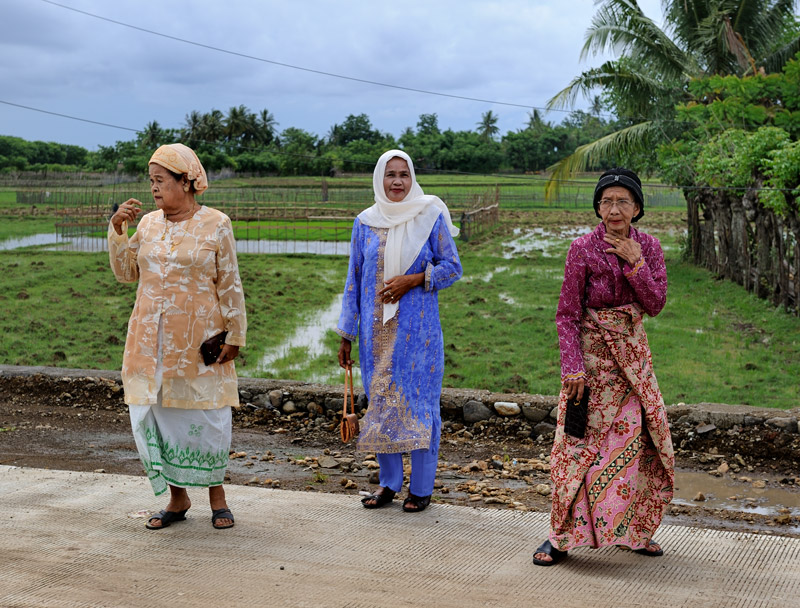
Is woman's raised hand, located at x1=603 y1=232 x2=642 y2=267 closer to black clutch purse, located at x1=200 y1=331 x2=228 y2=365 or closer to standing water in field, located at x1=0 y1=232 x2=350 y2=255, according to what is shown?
black clutch purse, located at x1=200 y1=331 x2=228 y2=365

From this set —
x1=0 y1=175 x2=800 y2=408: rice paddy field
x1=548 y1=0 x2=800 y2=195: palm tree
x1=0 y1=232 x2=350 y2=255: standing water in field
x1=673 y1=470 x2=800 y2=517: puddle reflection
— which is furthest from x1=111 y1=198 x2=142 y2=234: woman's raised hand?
x1=0 y1=232 x2=350 y2=255: standing water in field

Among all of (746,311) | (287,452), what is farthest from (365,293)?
(746,311)

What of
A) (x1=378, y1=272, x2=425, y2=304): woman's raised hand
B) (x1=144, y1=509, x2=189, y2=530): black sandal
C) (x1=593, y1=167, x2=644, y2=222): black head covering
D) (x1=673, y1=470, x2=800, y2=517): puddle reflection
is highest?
(x1=593, y1=167, x2=644, y2=222): black head covering

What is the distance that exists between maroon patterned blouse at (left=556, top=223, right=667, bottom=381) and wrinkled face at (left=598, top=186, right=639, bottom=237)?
2.2 inches

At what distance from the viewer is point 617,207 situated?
11.8 feet

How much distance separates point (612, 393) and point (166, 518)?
2107 millimetres

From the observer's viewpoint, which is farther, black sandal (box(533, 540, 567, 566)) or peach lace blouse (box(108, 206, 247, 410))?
peach lace blouse (box(108, 206, 247, 410))

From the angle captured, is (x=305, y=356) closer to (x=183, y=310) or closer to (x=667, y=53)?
(x=183, y=310)

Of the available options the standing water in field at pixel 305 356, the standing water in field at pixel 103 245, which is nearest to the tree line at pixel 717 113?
the standing water in field at pixel 305 356

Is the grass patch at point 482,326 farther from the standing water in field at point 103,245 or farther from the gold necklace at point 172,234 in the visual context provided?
the gold necklace at point 172,234

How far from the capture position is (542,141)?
45.8 meters

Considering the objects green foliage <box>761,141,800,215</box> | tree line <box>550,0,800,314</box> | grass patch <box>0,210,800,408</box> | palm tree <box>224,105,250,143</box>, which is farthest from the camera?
palm tree <box>224,105,250,143</box>

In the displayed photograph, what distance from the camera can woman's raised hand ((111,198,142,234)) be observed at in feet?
13.5

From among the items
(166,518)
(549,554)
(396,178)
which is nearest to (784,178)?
(396,178)
